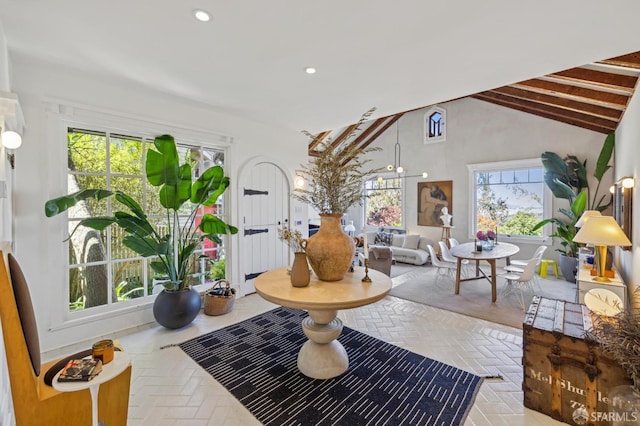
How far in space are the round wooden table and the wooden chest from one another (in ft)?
3.63

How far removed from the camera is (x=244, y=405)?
2.06m

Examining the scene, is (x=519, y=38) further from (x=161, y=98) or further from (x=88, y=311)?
(x=88, y=311)

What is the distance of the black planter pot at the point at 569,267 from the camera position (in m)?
5.23

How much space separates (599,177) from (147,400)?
760 cm

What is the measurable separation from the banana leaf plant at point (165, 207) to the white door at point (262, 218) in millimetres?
941

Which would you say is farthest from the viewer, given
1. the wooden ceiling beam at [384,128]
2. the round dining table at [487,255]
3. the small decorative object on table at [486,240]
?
the wooden ceiling beam at [384,128]

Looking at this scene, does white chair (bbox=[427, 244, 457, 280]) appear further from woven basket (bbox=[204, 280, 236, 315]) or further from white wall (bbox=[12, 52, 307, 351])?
white wall (bbox=[12, 52, 307, 351])

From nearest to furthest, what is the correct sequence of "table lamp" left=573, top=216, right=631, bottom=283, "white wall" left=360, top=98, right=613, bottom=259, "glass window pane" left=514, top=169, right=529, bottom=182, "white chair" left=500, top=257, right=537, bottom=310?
"table lamp" left=573, top=216, right=631, bottom=283 → "white chair" left=500, top=257, right=537, bottom=310 → "white wall" left=360, top=98, right=613, bottom=259 → "glass window pane" left=514, top=169, right=529, bottom=182

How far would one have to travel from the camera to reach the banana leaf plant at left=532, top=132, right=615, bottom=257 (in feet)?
17.2

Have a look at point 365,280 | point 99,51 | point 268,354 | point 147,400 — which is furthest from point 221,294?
point 99,51

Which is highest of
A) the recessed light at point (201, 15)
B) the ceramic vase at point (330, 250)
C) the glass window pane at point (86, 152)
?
the recessed light at point (201, 15)

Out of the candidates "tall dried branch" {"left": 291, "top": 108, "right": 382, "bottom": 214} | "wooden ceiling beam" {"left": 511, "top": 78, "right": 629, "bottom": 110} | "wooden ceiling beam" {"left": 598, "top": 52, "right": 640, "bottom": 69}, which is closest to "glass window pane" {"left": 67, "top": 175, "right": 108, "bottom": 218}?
"tall dried branch" {"left": 291, "top": 108, "right": 382, "bottom": 214}

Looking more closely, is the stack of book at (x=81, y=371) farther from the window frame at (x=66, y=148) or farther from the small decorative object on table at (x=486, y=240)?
the small decorative object on table at (x=486, y=240)

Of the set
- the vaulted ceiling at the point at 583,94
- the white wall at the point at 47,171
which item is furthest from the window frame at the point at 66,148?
the vaulted ceiling at the point at 583,94
